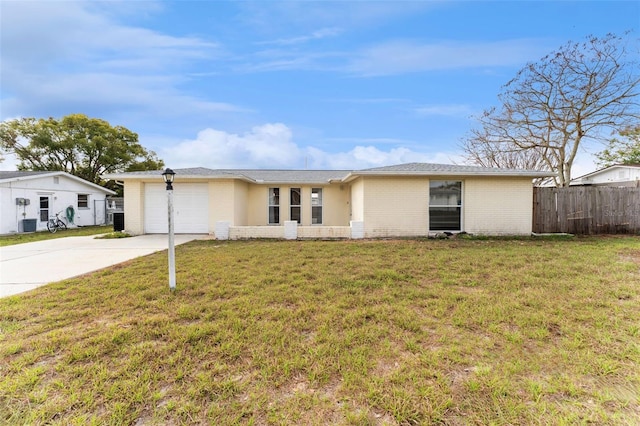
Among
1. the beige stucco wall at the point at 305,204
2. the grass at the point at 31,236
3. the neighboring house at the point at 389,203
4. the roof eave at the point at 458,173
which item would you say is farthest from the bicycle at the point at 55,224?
the roof eave at the point at 458,173

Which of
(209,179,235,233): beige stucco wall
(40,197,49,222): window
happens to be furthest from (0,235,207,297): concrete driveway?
(40,197,49,222): window

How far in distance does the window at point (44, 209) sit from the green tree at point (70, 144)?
35.4 feet

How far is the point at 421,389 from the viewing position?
2199 mm

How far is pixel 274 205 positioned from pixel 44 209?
12502mm

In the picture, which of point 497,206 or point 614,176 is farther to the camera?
point 614,176

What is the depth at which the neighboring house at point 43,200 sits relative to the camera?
13234 millimetres

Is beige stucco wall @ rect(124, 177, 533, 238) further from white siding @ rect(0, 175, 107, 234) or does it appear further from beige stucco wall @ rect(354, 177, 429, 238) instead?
white siding @ rect(0, 175, 107, 234)

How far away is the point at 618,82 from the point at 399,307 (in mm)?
18837

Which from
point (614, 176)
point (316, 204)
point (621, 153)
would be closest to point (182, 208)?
point (316, 204)

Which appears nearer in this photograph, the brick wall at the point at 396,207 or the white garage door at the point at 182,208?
the brick wall at the point at 396,207

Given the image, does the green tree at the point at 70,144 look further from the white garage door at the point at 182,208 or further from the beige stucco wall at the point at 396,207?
the beige stucco wall at the point at 396,207

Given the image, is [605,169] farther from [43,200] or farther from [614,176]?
[43,200]

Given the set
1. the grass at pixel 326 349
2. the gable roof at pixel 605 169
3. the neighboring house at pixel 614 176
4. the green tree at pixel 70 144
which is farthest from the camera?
the green tree at pixel 70 144

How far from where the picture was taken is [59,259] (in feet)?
23.0
